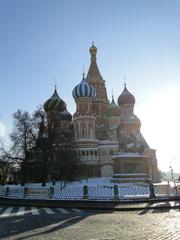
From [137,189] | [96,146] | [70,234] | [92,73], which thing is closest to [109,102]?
[92,73]

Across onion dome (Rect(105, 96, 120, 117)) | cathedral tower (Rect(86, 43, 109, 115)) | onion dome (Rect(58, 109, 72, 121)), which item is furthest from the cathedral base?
cathedral tower (Rect(86, 43, 109, 115))

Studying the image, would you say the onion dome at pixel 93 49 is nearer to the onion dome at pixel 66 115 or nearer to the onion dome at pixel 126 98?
the onion dome at pixel 126 98

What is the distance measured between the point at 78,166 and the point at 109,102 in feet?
97.9

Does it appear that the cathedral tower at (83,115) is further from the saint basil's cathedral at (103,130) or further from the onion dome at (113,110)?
the onion dome at (113,110)

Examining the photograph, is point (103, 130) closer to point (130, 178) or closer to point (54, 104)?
point (54, 104)

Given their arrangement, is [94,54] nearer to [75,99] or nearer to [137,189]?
[75,99]

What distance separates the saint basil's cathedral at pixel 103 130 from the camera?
4484cm

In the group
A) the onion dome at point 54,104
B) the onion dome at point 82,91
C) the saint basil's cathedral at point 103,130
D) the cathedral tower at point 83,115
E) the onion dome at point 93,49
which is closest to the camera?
the saint basil's cathedral at point 103,130

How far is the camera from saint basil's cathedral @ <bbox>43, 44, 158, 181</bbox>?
147 feet

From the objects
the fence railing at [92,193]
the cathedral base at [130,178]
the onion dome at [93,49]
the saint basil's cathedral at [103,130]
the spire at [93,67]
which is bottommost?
the fence railing at [92,193]

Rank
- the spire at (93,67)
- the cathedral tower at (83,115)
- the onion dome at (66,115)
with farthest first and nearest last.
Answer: the spire at (93,67)
the onion dome at (66,115)
the cathedral tower at (83,115)

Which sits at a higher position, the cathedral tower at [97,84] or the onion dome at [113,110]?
the cathedral tower at [97,84]

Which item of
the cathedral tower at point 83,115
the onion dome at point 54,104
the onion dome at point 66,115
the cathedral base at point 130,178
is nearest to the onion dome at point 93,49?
the cathedral tower at point 83,115

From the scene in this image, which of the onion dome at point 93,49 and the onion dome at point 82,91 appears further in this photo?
the onion dome at point 93,49
